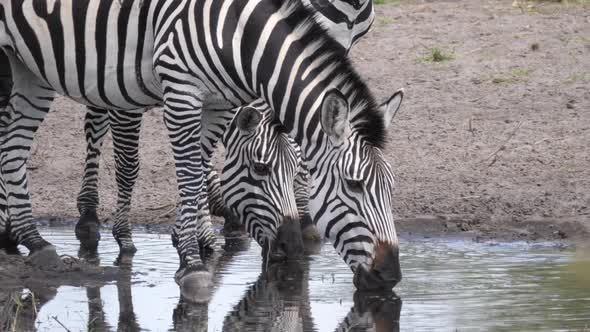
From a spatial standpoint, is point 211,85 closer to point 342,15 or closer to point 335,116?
point 335,116

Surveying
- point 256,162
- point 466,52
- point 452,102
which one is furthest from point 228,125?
point 466,52

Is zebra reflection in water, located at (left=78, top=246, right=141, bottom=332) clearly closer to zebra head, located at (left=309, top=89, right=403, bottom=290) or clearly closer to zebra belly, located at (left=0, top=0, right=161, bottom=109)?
zebra belly, located at (left=0, top=0, right=161, bottom=109)

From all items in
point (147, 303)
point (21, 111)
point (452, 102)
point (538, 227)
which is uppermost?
point (452, 102)

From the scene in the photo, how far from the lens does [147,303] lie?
326 inches

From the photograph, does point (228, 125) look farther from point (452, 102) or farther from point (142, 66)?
point (452, 102)

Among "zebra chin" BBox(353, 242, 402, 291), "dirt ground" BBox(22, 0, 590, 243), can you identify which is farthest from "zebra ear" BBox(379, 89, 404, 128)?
"dirt ground" BBox(22, 0, 590, 243)

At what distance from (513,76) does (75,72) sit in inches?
235

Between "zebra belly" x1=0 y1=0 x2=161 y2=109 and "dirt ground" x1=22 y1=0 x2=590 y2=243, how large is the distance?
2.38 meters

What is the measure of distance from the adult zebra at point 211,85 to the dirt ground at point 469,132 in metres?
2.45

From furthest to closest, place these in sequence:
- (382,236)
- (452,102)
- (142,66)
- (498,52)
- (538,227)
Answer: (498,52)
(452,102)
(538,227)
(142,66)
(382,236)

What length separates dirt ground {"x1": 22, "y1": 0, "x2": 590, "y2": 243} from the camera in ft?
35.9

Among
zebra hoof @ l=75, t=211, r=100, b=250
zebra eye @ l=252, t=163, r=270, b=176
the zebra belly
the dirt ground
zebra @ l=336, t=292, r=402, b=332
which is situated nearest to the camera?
zebra @ l=336, t=292, r=402, b=332

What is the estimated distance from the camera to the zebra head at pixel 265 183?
9281 mm

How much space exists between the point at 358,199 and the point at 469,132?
4720mm
